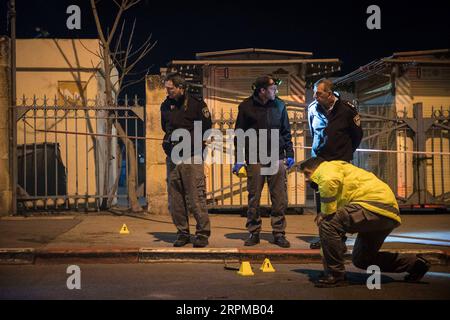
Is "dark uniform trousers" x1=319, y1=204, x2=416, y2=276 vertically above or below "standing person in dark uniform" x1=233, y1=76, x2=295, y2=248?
below

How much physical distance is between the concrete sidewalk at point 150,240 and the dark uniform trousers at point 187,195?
1.01 feet

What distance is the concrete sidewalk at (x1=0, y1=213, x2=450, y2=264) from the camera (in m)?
6.48

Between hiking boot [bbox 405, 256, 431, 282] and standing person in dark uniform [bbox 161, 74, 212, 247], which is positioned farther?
standing person in dark uniform [bbox 161, 74, 212, 247]

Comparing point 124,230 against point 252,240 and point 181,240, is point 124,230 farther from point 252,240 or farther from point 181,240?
point 252,240

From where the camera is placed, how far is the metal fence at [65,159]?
9.91 m

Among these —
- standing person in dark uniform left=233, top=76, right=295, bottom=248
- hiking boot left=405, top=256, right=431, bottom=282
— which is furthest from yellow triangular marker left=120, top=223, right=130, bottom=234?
hiking boot left=405, top=256, right=431, bottom=282

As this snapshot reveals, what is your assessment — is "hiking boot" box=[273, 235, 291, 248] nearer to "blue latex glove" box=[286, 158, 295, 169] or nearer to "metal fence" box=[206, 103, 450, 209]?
"blue latex glove" box=[286, 158, 295, 169]

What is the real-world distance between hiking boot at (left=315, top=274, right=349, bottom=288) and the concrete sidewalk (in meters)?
A: 1.28

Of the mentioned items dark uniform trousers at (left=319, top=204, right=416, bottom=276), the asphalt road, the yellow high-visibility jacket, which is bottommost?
the asphalt road

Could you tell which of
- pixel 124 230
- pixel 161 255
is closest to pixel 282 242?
pixel 161 255

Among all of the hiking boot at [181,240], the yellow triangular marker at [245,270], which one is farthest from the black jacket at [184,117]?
the yellow triangular marker at [245,270]

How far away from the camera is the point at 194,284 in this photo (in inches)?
208

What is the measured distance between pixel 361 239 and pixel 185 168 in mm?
2489
